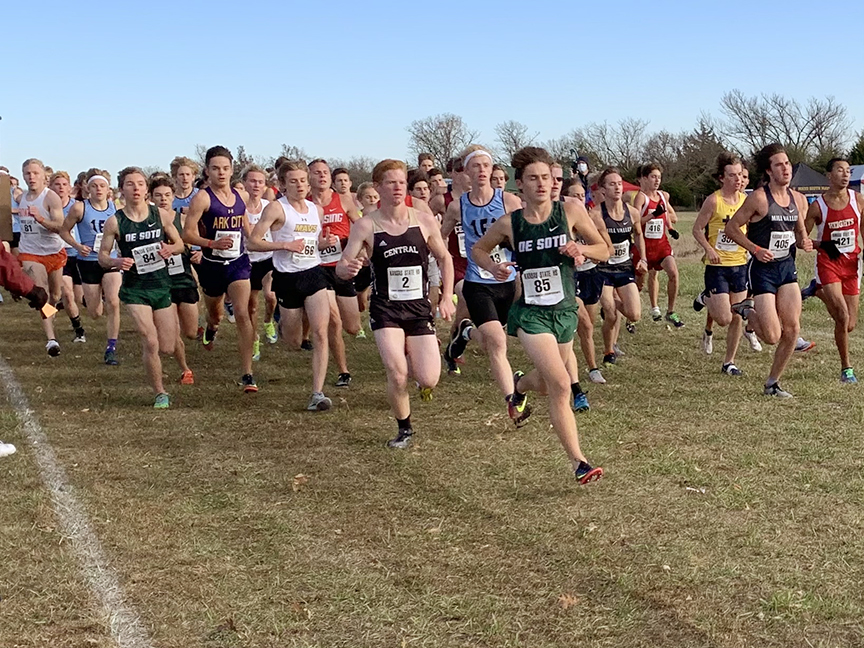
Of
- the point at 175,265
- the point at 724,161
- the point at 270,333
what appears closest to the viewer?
the point at 175,265

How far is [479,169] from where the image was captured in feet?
24.2

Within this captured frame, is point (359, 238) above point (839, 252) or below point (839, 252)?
above

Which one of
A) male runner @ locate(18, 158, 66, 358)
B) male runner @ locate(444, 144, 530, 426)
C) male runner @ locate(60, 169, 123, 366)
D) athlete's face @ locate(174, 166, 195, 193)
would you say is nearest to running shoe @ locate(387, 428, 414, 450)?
male runner @ locate(444, 144, 530, 426)

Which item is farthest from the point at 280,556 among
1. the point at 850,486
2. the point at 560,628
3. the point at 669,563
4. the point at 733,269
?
the point at 733,269

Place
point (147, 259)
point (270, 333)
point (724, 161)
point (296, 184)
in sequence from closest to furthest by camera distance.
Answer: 1. point (147, 259)
2. point (296, 184)
3. point (724, 161)
4. point (270, 333)

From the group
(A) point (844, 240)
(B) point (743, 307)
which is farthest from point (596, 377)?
(A) point (844, 240)

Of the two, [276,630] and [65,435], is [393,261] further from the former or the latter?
[276,630]

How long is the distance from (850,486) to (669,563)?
1.68 m

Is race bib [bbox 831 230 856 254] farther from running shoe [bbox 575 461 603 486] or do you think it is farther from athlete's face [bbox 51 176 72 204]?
athlete's face [bbox 51 176 72 204]

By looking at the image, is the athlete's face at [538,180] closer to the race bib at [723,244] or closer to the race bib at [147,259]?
the race bib at [147,259]

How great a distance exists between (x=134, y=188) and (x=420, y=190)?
3.44 metres

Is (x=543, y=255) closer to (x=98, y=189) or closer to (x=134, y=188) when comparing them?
(x=134, y=188)

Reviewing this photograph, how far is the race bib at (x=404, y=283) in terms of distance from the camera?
6.89 meters

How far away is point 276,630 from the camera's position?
386 centimetres
